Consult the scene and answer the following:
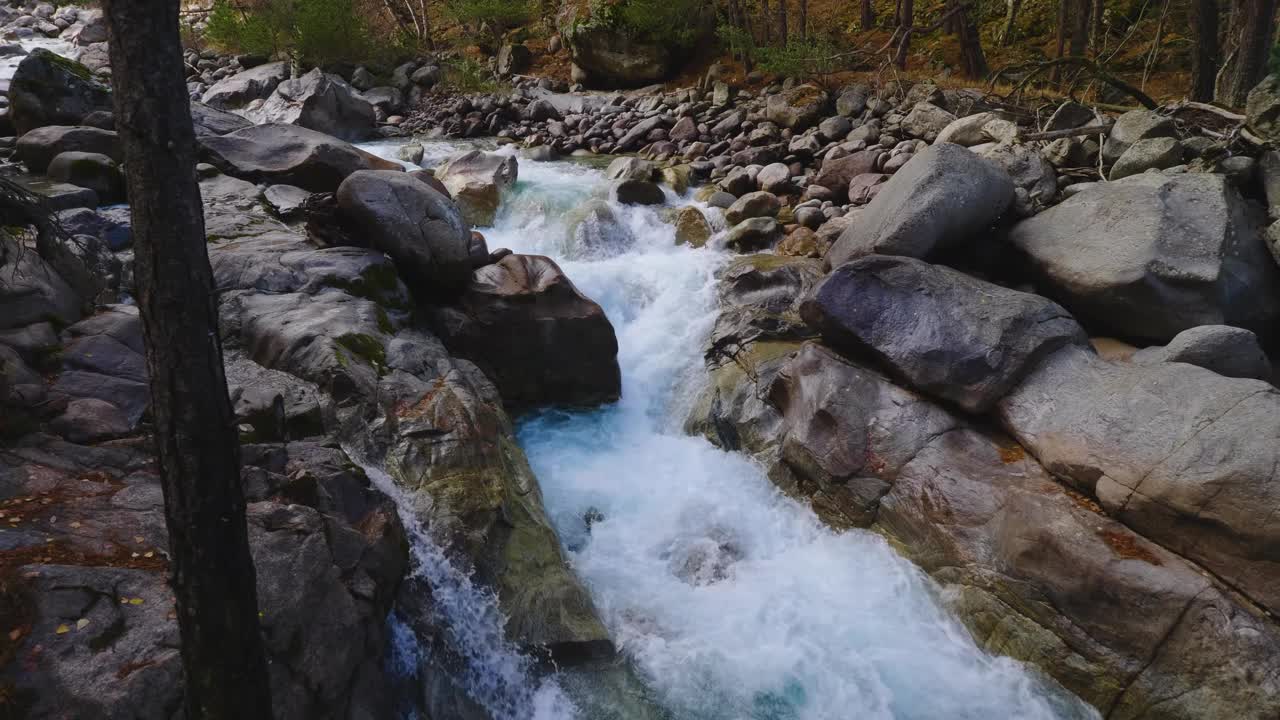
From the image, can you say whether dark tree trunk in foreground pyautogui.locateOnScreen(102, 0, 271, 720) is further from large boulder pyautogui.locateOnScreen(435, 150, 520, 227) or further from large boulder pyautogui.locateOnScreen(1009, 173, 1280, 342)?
large boulder pyautogui.locateOnScreen(435, 150, 520, 227)

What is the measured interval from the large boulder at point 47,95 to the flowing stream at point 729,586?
9.86 m

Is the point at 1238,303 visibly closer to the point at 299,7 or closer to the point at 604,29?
the point at 604,29

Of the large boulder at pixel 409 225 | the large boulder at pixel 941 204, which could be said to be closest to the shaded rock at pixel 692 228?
the large boulder at pixel 941 204

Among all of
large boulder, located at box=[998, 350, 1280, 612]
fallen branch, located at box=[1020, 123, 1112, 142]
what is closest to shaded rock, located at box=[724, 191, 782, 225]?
fallen branch, located at box=[1020, 123, 1112, 142]

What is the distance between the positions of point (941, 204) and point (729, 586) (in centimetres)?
532

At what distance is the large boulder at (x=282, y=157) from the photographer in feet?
38.9

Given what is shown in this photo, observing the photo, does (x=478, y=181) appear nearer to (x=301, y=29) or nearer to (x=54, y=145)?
(x=54, y=145)

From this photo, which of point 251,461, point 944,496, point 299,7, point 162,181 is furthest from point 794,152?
point 299,7

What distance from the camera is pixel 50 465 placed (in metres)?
4.77

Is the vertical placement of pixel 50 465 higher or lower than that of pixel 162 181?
lower

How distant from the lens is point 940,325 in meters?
7.97

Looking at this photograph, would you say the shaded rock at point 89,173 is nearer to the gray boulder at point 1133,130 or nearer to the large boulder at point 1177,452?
the large boulder at point 1177,452

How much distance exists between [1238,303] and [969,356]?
295 cm

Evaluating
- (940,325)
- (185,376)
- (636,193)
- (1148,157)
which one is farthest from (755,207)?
(185,376)
